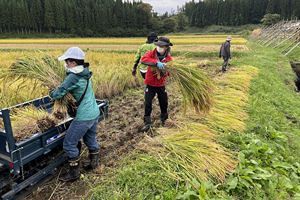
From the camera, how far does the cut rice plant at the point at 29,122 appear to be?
2836 millimetres

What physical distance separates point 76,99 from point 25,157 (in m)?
0.83

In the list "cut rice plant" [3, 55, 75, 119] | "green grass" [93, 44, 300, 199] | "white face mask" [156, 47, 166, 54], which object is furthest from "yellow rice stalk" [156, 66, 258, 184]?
"cut rice plant" [3, 55, 75, 119]

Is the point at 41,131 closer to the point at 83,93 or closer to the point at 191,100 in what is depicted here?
the point at 83,93

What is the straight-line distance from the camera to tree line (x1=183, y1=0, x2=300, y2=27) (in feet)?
186

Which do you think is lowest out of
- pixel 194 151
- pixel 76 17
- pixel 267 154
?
pixel 267 154

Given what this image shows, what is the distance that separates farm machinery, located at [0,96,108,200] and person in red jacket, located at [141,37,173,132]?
1.50m

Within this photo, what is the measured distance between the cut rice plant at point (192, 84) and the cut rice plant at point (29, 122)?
Result: 5.97 feet

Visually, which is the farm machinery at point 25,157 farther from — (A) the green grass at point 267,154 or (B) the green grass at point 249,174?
(A) the green grass at point 267,154

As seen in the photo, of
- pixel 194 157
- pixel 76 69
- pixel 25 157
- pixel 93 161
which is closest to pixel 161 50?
pixel 76 69

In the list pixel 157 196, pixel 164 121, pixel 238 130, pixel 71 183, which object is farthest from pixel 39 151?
pixel 238 130

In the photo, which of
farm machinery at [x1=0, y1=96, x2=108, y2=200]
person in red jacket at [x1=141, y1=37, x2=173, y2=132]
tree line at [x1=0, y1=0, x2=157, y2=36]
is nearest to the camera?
farm machinery at [x1=0, y1=96, x2=108, y2=200]

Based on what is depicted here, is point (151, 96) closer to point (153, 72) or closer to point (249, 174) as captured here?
point (153, 72)

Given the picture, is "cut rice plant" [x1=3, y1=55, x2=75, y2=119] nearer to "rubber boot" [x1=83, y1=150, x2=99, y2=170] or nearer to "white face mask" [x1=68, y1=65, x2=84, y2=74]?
"white face mask" [x1=68, y1=65, x2=84, y2=74]

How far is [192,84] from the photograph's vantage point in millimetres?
3898
